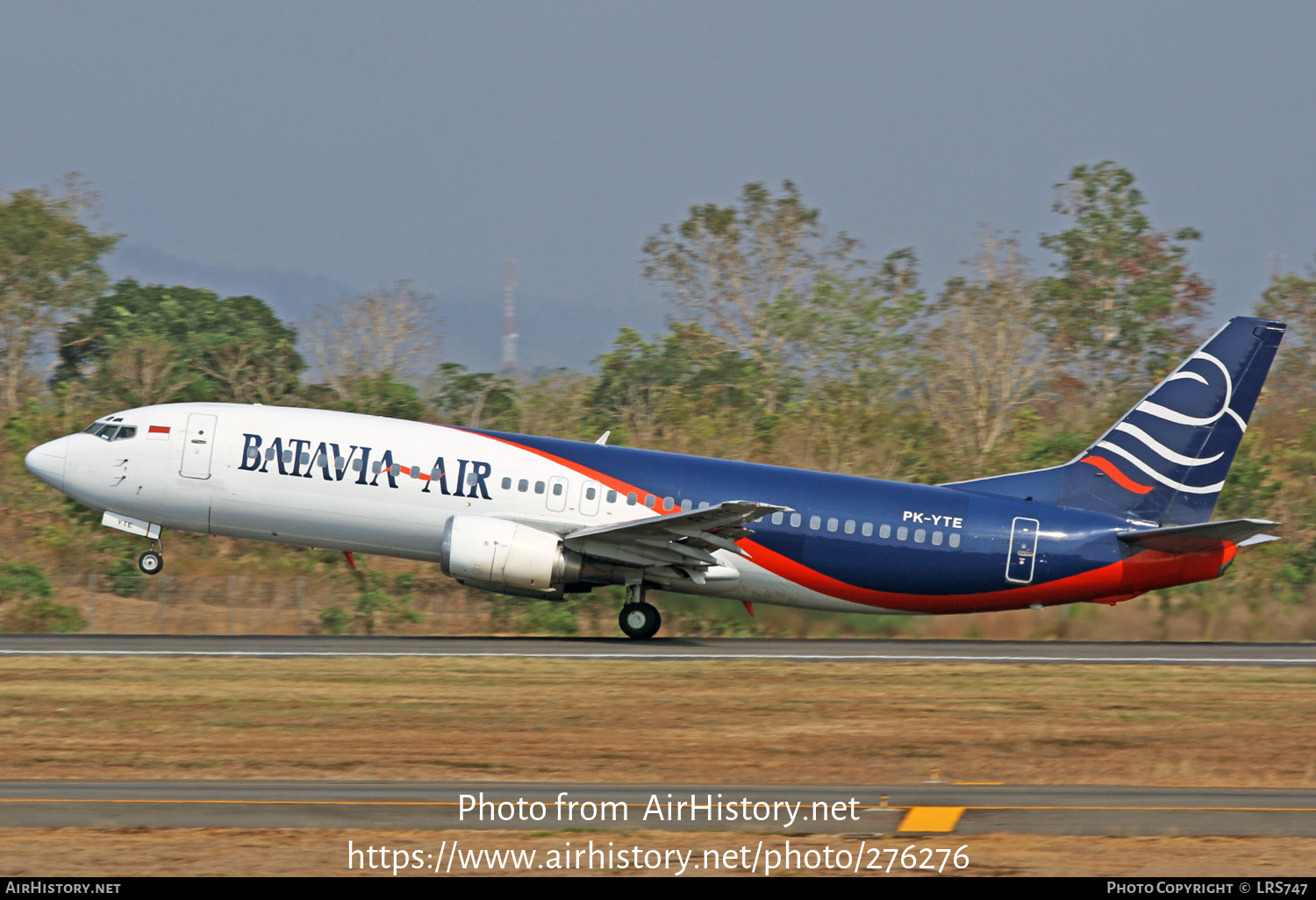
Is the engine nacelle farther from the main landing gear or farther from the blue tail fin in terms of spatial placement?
the blue tail fin

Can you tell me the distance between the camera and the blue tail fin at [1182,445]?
94.3 ft

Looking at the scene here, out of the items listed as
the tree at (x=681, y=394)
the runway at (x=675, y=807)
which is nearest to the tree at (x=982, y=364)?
the tree at (x=681, y=394)

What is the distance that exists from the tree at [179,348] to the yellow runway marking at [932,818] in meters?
37.4

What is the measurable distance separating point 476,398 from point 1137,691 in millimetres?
31258

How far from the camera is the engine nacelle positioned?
2586 centimetres

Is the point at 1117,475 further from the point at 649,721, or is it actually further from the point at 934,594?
the point at 649,721

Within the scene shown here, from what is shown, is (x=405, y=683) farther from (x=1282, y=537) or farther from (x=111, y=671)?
(x=1282, y=537)

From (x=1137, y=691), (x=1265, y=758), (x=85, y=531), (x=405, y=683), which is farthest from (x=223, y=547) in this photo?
(x=1265, y=758)

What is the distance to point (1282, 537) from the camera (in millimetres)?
42875

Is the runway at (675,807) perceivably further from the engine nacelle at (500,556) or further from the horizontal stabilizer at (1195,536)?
the horizontal stabilizer at (1195,536)

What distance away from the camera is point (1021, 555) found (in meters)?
28.0

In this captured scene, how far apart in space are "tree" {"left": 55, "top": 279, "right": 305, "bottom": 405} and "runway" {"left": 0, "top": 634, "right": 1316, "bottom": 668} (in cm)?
2123

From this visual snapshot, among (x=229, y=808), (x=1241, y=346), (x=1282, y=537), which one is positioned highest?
(x=1241, y=346)

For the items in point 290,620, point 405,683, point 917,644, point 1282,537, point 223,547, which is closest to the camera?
point 405,683
